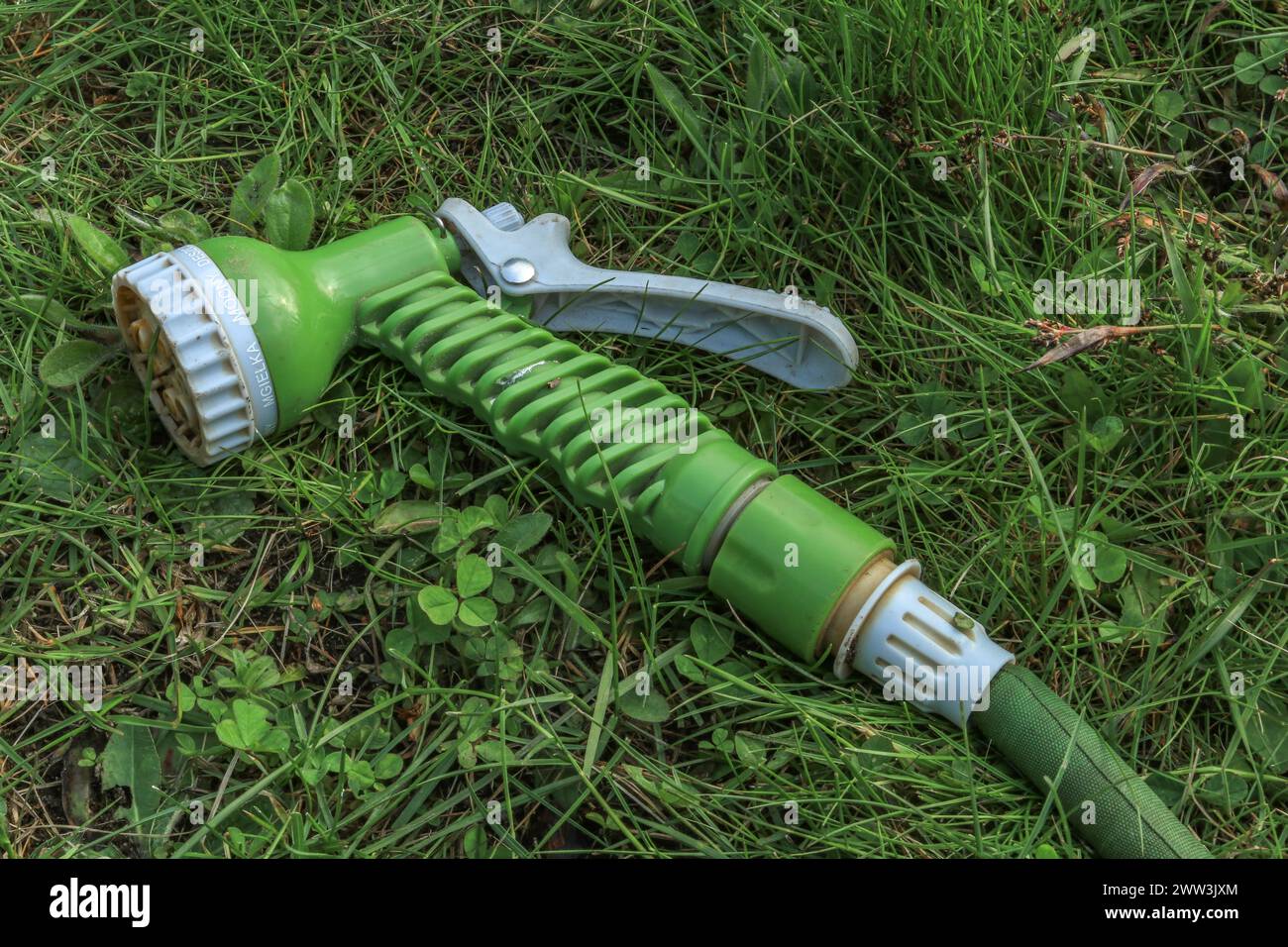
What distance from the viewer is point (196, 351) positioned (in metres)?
2.14

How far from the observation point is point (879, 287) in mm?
2469

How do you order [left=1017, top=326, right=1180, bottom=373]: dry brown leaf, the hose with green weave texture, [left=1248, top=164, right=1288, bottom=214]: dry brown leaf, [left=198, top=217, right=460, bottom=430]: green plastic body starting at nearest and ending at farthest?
the hose with green weave texture < [left=1017, top=326, right=1180, bottom=373]: dry brown leaf < [left=198, top=217, right=460, bottom=430]: green plastic body < [left=1248, top=164, right=1288, bottom=214]: dry brown leaf

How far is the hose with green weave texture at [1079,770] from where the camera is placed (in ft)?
6.42

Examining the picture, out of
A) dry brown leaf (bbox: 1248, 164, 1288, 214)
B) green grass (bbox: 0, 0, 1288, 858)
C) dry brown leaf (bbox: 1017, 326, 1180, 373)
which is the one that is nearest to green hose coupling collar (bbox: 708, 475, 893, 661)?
green grass (bbox: 0, 0, 1288, 858)

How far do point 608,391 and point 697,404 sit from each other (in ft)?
0.85

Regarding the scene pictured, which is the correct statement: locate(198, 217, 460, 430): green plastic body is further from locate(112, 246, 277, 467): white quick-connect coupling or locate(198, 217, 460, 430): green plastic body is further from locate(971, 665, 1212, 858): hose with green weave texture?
locate(971, 665, 1212, 858): hose with green weave texture

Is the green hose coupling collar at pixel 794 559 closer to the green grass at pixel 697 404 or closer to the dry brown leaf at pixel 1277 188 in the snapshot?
the green grass at pixel 697 404

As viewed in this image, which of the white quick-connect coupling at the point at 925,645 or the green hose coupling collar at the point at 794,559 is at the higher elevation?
the green hose coupling collar at the point at 794,559

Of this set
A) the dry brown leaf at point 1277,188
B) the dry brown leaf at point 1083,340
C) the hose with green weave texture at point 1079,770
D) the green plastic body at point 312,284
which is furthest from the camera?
the dry brown leaf at point 1277,188

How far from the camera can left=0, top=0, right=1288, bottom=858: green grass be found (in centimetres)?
210

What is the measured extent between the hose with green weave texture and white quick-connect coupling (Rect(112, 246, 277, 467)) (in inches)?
52.3

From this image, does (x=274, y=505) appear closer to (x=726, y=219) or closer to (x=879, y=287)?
(x=726, y=219)

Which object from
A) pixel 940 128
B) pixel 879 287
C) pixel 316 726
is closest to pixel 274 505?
pixel 316 726

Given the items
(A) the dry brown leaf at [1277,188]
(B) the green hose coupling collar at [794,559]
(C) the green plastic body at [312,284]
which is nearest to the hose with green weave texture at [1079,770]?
(B) the green hose coupling collar at [794,559]
